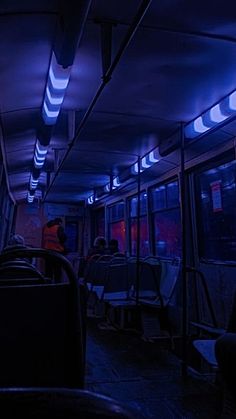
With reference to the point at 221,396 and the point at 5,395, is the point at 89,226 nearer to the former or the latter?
the point at 221,396

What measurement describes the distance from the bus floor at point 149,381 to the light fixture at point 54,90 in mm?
2191

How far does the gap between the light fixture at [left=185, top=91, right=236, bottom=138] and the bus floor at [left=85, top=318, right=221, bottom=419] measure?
2066 mm

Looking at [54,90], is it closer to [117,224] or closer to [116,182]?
[116,182]

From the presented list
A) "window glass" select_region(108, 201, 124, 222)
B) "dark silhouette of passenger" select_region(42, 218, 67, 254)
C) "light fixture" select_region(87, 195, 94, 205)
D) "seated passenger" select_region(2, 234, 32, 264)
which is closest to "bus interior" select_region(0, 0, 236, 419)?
"seated passenger" select_region(2, 234, 32, 264)

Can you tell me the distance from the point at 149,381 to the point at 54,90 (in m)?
2.36

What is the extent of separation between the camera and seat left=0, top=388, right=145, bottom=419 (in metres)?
0.35

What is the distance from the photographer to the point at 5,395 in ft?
1.22

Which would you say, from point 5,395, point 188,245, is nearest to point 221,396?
point 5,395

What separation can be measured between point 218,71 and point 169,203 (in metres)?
2.82

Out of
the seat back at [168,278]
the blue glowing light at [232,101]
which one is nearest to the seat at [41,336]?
the blue glowing light at [232,101]

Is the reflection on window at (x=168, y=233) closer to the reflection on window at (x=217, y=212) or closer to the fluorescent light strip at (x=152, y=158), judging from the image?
the reflection on window at (x=217, y=212)

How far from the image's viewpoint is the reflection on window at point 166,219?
16.3 feet

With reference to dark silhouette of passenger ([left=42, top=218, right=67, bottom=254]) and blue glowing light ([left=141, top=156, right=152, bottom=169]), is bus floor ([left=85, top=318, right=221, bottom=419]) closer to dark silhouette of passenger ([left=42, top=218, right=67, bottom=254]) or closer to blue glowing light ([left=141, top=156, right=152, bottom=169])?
blue glowing light ([left=141, top=156, right=152, bottom=169])

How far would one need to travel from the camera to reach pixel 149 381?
9.09ft
